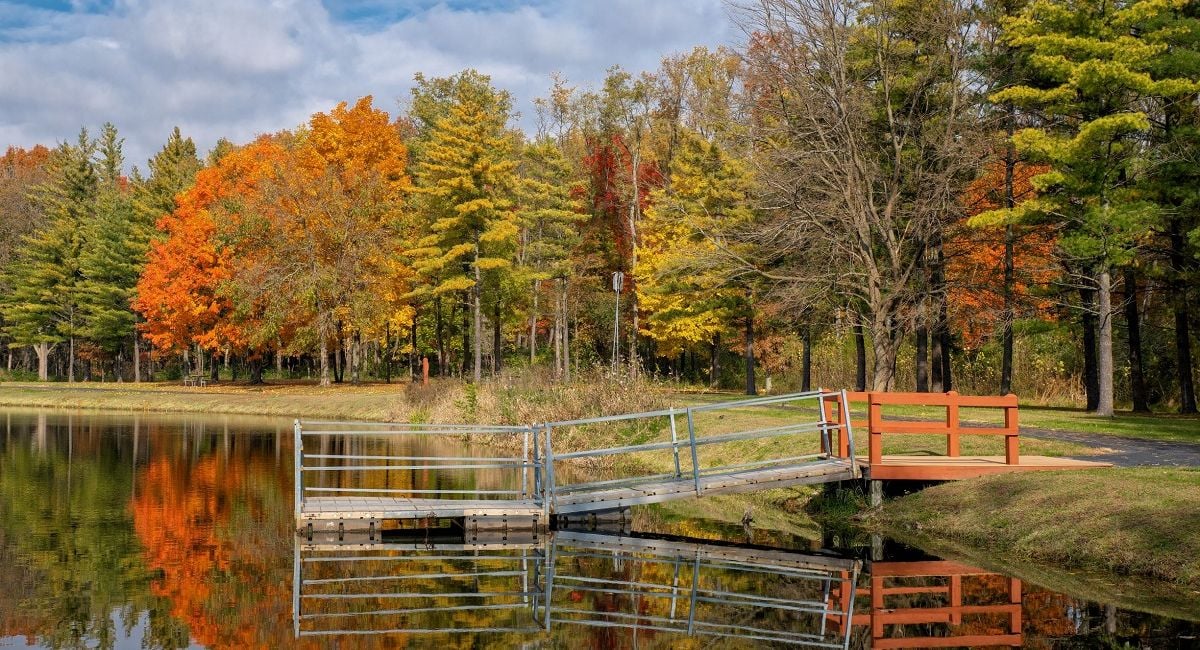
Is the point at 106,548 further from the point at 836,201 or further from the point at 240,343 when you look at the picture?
the point at 240,343

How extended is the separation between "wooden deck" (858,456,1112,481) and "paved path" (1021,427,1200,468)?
3.49ft

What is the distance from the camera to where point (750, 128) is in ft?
127

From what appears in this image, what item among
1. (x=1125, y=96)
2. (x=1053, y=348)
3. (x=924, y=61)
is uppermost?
(x=924, y=61)

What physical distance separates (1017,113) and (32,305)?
65.6 metres

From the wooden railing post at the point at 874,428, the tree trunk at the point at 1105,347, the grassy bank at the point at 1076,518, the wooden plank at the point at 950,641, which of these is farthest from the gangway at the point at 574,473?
the tree trunk at the point at 1105,347

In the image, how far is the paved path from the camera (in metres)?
19.5

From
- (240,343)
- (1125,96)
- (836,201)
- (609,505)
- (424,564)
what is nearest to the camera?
(424,564)

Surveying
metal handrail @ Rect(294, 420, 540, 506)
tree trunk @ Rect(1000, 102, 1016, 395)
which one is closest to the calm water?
metal handrail @ Rect(294, 420, 540, 506)

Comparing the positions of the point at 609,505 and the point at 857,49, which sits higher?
the point at 857,49

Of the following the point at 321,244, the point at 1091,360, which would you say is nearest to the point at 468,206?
the point at 321,244

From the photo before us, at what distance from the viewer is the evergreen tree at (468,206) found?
170ft

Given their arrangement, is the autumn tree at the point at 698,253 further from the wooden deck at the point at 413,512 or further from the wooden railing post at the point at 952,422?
the wooden deck at the point at 413,512

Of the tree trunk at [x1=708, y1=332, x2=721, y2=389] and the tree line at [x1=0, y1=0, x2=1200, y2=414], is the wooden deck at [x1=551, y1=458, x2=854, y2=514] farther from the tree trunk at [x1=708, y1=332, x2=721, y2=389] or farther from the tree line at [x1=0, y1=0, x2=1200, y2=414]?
the tree trunk at [x1=708, y1=332, x2=721, y2=389]

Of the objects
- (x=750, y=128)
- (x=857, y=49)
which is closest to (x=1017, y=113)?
(x=857, y=49)
